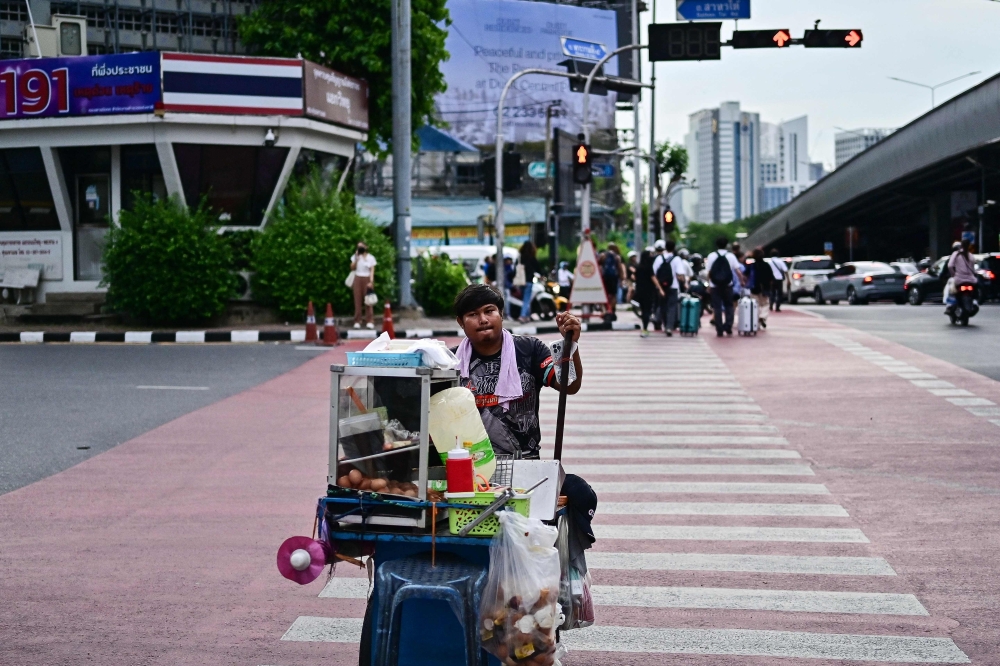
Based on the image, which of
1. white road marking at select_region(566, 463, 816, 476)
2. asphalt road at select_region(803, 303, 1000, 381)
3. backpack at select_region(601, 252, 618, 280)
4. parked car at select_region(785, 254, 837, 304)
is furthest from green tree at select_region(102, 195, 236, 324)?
parked car at select_region(785, 254, 837, 304)

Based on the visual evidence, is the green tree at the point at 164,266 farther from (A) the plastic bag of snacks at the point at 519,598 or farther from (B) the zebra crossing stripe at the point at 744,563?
(A) the plastic bag of snacks at the point at 519,598

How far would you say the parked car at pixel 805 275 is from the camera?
44062 millimetres

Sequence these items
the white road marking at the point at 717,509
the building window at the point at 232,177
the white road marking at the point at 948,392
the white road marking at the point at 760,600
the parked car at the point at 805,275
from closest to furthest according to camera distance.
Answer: the white road marking at the point at 760,600, the white road marking at the point at 717,509, the white road marking at the point at 948,392, the building window at the point at 232,177, the parked car at the point at 805,275

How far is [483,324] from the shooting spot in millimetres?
4797

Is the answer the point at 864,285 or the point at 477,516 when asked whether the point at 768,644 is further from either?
the point at 864,285

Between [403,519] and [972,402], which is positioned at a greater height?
[403,519]

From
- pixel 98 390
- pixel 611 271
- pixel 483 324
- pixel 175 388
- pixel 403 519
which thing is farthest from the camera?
pixel 611 271

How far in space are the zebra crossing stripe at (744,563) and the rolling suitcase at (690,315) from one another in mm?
17048

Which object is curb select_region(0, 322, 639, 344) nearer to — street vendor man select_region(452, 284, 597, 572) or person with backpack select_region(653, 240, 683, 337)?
person with backpack select_region(653, 240, 683, 337)

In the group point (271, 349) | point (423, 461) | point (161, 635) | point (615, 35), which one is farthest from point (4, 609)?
point (615, 35)

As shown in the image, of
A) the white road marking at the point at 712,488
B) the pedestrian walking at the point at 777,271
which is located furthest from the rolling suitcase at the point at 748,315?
the white road marking at the point at 712,488

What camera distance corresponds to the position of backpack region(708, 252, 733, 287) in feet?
76.4

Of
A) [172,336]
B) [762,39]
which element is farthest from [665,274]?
[172,336]

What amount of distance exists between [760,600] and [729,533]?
1.50 m
